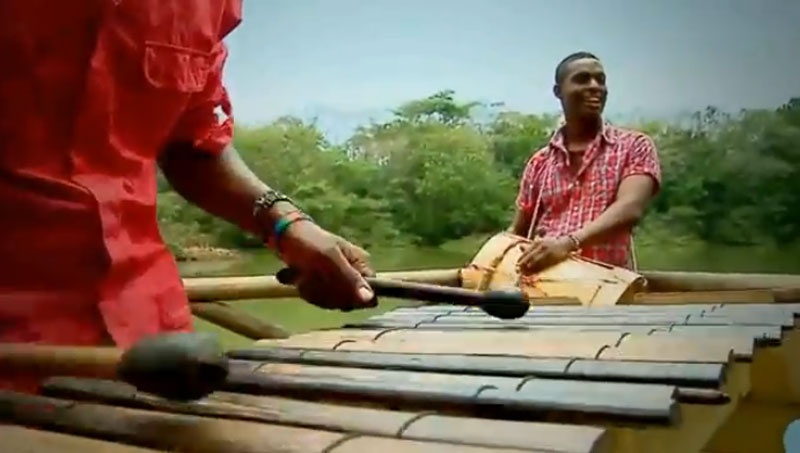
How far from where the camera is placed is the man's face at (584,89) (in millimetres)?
2344

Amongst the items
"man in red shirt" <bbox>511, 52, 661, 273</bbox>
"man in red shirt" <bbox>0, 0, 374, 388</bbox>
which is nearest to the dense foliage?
"man in red shirt" <bbox>511, 52, 661, 273</bbox>

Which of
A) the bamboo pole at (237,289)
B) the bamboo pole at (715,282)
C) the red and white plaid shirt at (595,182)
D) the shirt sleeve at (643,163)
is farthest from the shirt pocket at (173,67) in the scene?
the shirt sleeve at (643,163)

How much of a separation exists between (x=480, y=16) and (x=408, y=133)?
0.33 m

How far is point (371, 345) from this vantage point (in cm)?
89

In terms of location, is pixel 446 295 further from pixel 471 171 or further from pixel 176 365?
pixel 471 171

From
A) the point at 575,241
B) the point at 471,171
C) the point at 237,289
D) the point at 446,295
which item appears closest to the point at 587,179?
the point at 575,241

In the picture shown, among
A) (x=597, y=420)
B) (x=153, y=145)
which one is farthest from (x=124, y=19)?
(x=597, y=420)

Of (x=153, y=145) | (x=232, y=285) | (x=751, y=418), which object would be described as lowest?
(x=751, y=418)

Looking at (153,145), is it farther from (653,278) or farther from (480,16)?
(480,16)

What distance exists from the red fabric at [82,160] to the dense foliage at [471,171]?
5.20 ft

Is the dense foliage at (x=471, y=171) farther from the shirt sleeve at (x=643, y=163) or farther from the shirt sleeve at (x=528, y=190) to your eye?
the shirt sleeve at (x=643, y=163)

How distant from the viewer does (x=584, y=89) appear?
235 centimetres

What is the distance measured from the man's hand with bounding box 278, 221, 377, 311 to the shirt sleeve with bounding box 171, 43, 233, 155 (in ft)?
0.39

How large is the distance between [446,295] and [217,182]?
22 centimetres
